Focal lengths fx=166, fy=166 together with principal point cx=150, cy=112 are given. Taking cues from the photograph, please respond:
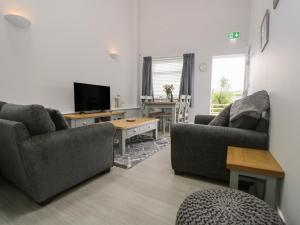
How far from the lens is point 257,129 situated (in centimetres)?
164

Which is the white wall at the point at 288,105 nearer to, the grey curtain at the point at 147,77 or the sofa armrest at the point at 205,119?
the sofa armrest at the point at 205,119

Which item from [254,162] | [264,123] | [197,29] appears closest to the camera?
[254,162]

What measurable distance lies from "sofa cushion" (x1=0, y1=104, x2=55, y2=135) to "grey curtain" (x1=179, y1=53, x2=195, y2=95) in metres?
3.86

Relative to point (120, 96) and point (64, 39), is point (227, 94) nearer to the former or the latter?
point (120, 96)

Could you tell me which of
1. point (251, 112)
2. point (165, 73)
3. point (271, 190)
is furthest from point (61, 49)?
point (271, 190)

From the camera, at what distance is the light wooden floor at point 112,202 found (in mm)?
1269

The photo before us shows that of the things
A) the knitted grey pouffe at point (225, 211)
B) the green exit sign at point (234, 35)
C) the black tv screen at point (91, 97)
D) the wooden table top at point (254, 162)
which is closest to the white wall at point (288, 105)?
the wooden table top at point (254, 162)

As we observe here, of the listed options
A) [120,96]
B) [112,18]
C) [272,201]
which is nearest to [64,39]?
[112,18]

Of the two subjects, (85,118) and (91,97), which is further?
(91,97)

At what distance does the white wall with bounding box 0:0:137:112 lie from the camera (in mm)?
2562

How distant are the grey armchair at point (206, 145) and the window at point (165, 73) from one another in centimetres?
325

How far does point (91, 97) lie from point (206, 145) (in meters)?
2.83

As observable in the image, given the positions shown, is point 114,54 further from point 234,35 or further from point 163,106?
point 234,35

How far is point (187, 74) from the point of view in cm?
470
